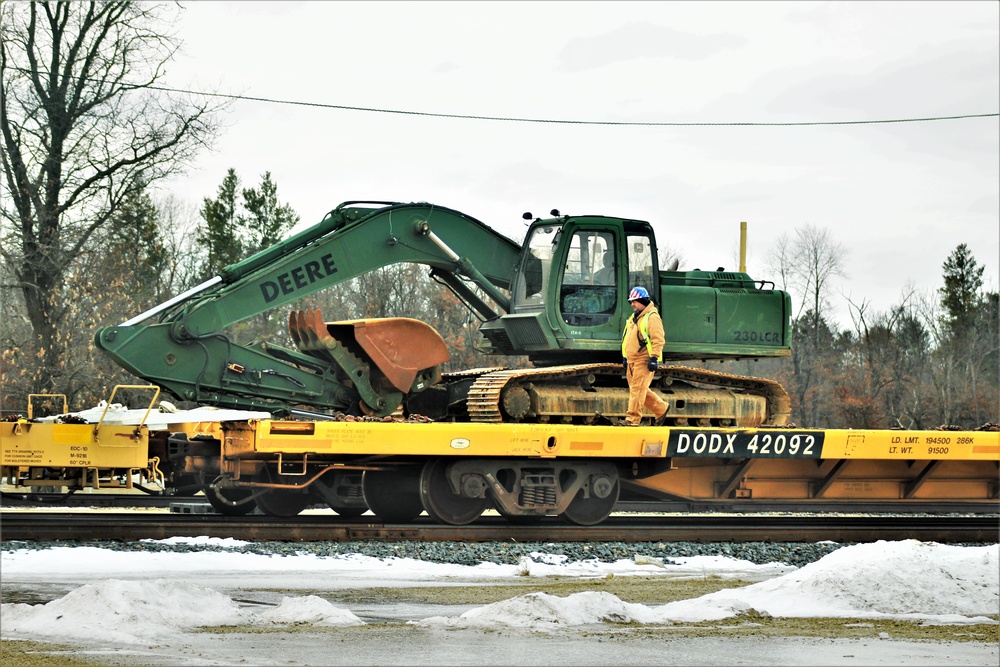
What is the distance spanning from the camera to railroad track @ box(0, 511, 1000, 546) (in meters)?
13.0

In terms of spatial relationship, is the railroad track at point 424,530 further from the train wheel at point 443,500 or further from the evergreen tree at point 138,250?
the evergreen tree at point 138,250

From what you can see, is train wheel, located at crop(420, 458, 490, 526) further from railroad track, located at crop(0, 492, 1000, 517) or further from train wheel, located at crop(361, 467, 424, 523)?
railroad track, located at crop(0, 492, 1000, 517)

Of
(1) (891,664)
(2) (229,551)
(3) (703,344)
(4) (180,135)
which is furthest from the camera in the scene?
(4) (180,135)

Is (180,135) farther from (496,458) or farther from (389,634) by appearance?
(389,634)

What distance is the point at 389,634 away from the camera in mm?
8109

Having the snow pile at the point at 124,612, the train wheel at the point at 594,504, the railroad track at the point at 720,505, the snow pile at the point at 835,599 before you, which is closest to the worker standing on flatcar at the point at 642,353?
the train wheel at the point at 594,504

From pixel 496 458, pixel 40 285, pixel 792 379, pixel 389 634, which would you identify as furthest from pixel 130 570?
pixel 792 379

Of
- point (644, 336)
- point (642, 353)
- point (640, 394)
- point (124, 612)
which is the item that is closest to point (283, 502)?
point (640, 394)

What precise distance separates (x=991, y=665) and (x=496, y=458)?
781cm

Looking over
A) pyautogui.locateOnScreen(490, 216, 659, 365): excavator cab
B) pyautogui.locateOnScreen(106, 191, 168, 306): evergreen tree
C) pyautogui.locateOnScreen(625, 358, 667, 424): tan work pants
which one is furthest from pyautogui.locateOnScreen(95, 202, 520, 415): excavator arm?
pyautogui.locateOnScreen(106, 191, 168, 306): evergreen tree

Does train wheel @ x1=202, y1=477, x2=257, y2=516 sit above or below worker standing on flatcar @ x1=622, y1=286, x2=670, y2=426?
below

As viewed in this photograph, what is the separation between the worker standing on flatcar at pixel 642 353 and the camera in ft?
47.4

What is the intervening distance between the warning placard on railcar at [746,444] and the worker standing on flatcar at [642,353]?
47 cm

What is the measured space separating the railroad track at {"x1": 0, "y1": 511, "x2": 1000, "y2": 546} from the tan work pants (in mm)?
1347
